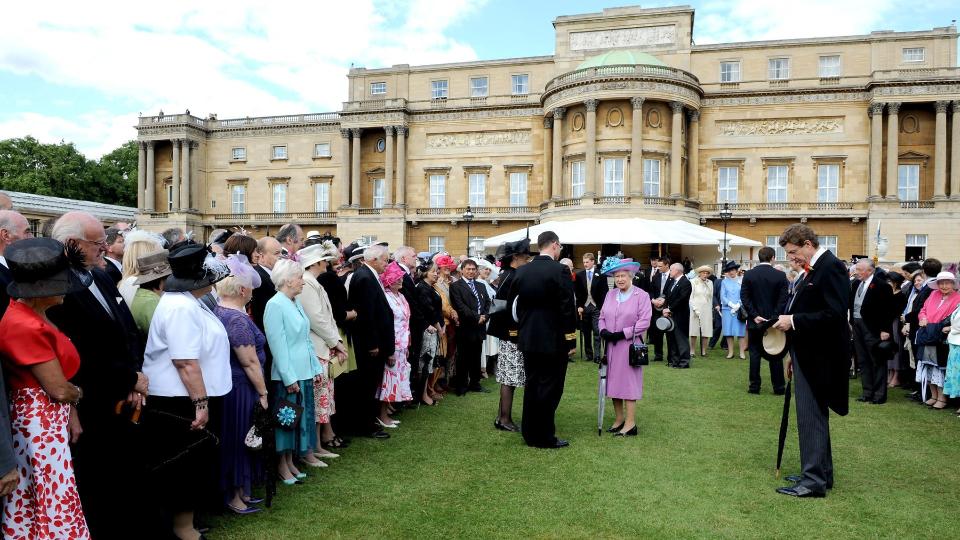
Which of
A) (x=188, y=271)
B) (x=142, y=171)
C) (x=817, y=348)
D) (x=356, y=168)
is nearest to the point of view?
(x=188, y=271)

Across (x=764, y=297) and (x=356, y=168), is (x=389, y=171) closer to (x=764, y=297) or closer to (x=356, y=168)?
(x=356, y=168)

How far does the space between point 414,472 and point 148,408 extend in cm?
271

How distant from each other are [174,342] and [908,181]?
40.2 meters

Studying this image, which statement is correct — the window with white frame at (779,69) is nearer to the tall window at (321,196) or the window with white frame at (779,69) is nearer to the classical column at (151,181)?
the tall window at (321,196)

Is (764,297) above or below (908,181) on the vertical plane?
below

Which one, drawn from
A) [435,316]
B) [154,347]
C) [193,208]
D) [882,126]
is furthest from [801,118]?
[193,208]

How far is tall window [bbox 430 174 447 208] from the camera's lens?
4047cm

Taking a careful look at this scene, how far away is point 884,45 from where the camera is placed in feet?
120

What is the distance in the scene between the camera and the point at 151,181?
4631 cm

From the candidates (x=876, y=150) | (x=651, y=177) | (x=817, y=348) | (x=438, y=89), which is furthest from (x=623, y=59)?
(x=817, y=348)

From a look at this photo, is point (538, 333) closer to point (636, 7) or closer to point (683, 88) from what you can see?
point (683, 88)

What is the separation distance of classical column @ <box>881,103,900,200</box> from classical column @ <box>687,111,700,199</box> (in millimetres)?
9634

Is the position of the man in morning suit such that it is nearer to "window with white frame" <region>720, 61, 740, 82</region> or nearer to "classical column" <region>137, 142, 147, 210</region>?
"window with white frame" <region>720, 61, 740, 82</region>

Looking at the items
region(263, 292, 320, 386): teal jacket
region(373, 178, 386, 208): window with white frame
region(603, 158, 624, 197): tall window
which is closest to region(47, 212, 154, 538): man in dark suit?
region(263, 292, 320, 386): teal jacket
